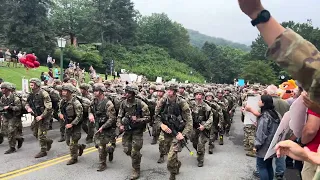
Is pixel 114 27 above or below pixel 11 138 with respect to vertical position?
above

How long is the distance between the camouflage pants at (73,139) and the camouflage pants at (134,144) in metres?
1.42

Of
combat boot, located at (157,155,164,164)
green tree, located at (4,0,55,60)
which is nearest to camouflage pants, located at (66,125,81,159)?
combat boot, located at (157,155,164,164)

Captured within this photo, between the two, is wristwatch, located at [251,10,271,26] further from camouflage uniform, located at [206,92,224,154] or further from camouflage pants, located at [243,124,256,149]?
camouflage pants, located at [243,124,256,149]

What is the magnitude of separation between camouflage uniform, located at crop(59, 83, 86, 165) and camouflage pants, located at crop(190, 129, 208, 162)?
297cm

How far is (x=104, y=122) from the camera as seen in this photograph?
8.02 meters

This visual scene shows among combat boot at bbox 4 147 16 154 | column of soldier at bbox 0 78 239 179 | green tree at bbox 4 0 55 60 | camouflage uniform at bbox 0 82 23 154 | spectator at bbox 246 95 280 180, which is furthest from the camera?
green tree at bbox 4 0 55 60

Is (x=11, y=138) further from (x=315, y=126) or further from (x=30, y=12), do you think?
(x=30, y=12)

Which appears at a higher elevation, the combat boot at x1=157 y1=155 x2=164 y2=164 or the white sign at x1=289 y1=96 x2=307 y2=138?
the white sign at x1=289 y1=96 x2=307 y2=138

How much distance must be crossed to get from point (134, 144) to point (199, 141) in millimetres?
1904

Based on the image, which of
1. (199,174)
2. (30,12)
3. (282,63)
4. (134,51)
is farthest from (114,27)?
(282,63)

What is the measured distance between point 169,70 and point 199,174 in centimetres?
5791

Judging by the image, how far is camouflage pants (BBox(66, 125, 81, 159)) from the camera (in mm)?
7797

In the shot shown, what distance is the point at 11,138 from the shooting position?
872 centimetres

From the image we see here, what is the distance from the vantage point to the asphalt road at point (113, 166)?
692 centimetres
